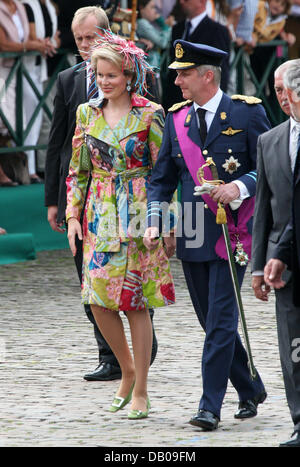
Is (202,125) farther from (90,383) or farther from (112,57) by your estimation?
(90,383)

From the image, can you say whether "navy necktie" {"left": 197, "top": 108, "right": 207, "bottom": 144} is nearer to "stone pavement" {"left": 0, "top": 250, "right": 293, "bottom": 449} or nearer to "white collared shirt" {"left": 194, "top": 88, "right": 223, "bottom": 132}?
"white collared shirt" {"left": 194, "top": 88, "right": 223, "bottom": 132}

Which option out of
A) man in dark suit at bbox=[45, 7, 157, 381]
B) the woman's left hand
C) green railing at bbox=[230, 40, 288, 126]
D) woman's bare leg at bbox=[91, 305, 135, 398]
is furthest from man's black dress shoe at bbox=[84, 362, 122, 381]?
green railing at bbox=[230, 40, 288, 126]

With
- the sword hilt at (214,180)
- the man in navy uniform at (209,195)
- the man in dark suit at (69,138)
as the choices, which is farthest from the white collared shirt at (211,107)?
the man in dark suit at (69,138)

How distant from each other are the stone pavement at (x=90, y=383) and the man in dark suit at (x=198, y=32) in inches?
153

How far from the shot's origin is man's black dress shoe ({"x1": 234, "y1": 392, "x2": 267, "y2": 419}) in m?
6.27

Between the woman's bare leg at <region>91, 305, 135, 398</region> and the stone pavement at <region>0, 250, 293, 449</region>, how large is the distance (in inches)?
6.6

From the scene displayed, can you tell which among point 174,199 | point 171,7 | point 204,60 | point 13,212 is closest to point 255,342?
point 174,199

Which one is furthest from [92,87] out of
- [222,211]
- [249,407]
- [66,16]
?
[66,16]

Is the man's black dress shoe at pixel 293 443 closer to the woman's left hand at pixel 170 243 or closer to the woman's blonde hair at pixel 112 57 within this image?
the woman's left hand at pixel 170 243

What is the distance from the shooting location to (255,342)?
825 centimetres

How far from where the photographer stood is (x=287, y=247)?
5.51m

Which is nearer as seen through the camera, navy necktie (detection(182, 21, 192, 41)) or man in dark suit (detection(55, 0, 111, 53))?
man in dark suit (detection(55, 0, 111, 53))

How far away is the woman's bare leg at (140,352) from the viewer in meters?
6.40

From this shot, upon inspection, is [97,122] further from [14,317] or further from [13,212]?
[13,212]
